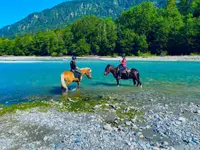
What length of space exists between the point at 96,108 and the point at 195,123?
A: 5.26m

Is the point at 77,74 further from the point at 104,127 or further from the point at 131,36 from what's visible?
the point at 131,36

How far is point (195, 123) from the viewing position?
9.23m

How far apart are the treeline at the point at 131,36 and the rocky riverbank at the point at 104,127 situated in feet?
202

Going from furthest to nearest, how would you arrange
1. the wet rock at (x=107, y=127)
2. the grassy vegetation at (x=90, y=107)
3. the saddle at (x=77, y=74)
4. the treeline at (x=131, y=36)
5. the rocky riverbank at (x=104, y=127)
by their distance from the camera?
the treeline at (x=131, y=36)
the saddle at (x=77, y=74)
the grassy vegetation at (x=90, y=107)
the wet rock at (x=107, y=127)
the rocky riverbank at (x=104, y=127)

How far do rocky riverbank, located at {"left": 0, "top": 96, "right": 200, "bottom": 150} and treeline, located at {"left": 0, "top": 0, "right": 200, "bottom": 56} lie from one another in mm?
61702

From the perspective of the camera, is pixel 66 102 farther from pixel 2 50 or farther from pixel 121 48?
pixel 2 50

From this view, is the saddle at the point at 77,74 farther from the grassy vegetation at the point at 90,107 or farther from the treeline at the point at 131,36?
the treeline at the point at 131,36

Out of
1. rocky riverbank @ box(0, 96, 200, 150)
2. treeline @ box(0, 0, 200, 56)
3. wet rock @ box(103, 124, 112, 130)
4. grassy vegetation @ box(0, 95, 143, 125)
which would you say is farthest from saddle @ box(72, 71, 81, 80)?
treeline @ box(0, 0, 200, 56)

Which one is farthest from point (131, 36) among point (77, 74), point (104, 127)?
point (104, 127)

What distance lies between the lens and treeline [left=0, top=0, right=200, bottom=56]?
6956 cm

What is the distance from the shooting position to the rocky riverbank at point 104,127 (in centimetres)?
755

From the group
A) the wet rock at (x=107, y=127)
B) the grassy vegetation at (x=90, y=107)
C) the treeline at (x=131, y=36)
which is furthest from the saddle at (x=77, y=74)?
the treeline at (x=131, y=36)

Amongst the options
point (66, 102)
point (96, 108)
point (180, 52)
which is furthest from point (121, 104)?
point (180, 52)

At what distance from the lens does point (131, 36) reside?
75.1m
